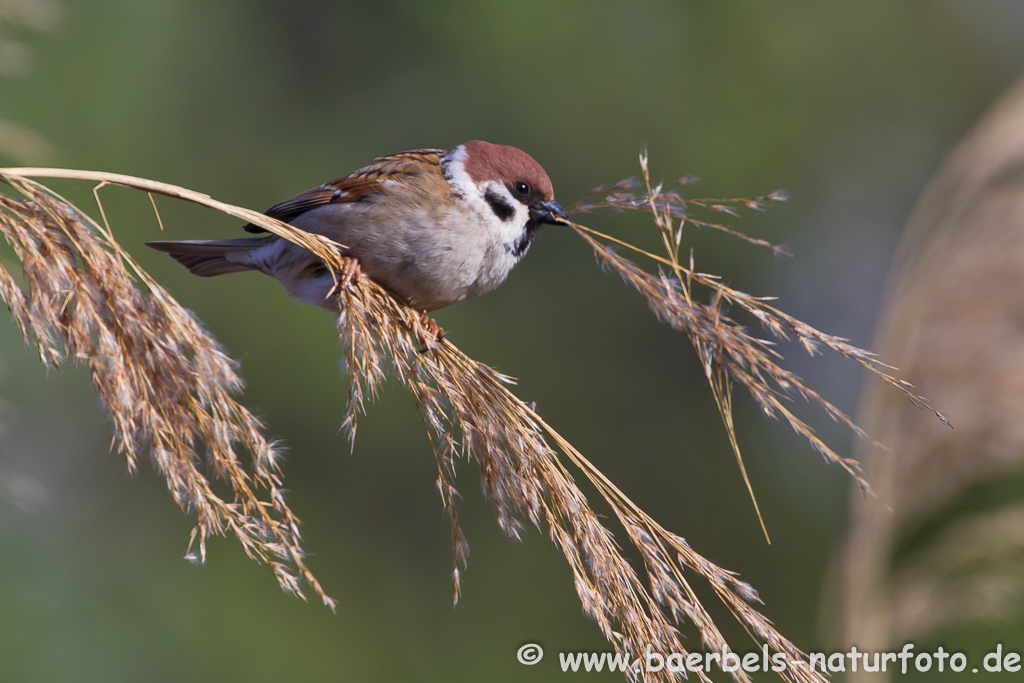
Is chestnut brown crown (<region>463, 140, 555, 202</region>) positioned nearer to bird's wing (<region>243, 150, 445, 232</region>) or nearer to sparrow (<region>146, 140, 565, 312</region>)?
sparrow (<region>146, 140, 565, 312</region>)

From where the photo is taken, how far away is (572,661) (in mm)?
2363

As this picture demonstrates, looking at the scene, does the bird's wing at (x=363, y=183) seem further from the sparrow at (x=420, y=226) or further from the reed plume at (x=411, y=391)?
the reed plume at (x=411, y=391)

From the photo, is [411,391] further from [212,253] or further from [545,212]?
[212,253]

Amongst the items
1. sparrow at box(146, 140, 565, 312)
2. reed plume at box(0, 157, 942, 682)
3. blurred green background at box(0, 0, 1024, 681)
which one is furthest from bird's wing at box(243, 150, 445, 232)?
blurred green background at box(0, 0, 1024, 681)

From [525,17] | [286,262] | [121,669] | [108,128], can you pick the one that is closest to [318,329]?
[108,128]

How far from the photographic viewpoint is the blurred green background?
22.8 feet

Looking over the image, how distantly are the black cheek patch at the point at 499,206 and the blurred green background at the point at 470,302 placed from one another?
427 centimetres

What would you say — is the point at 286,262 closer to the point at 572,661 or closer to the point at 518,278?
the point at 572,661

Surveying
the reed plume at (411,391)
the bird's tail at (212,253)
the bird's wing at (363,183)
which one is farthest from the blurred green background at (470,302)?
the reed plume at (411,391)

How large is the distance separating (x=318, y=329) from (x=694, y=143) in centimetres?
403

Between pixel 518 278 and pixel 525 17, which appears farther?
pixel 525 17

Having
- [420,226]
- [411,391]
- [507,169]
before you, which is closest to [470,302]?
[507,169]

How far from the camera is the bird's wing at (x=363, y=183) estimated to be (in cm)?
261

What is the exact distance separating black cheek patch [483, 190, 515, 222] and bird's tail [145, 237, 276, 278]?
2.11ft
